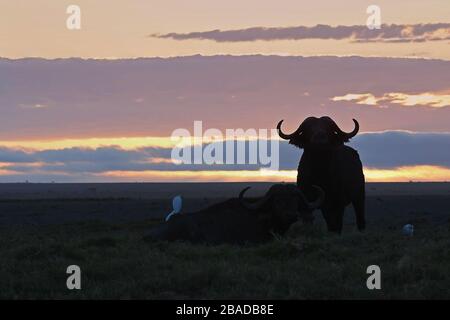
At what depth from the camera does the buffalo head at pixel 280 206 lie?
17.7 m

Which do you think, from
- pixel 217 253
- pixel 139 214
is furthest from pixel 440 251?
pixel 139 214

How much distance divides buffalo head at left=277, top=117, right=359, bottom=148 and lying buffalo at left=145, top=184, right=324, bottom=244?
207cm

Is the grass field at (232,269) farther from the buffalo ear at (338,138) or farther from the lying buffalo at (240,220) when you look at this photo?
the buffalo ear at (338,138)

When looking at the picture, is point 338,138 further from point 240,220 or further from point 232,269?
point 232,269

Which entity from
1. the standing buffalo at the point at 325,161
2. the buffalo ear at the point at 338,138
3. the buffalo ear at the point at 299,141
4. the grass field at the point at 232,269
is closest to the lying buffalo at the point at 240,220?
the grass field at the point at 232,269

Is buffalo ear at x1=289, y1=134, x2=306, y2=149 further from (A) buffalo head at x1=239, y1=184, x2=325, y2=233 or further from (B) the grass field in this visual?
(B) the grass field

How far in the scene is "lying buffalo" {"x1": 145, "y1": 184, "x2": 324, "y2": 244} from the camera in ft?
57.1

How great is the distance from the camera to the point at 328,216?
20.1m

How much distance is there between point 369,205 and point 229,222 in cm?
3257

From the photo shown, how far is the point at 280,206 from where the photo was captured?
17750 millimetres

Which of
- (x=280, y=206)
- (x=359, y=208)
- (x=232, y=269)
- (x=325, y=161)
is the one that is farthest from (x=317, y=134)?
(x=232, y=269)

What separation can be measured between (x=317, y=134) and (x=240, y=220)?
3071 millimetres

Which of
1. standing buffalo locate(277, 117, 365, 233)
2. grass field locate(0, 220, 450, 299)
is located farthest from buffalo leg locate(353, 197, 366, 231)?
grass field locate(0, 220, 450, 299)

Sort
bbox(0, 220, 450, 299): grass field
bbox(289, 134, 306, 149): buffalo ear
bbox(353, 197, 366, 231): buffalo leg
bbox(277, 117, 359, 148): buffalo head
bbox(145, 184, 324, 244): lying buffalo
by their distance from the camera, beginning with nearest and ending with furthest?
1. bbox(0, 220, 450, 299): grass field
2. bbox(145, 184, 324, 244): lying buffalo
3. bbox(277, 117, 359, 148): buffalo head
4. bbox(289, 134, 306, 149): buffalo ear
5. bbox(353, 197, 366, 231): buffalo leg
